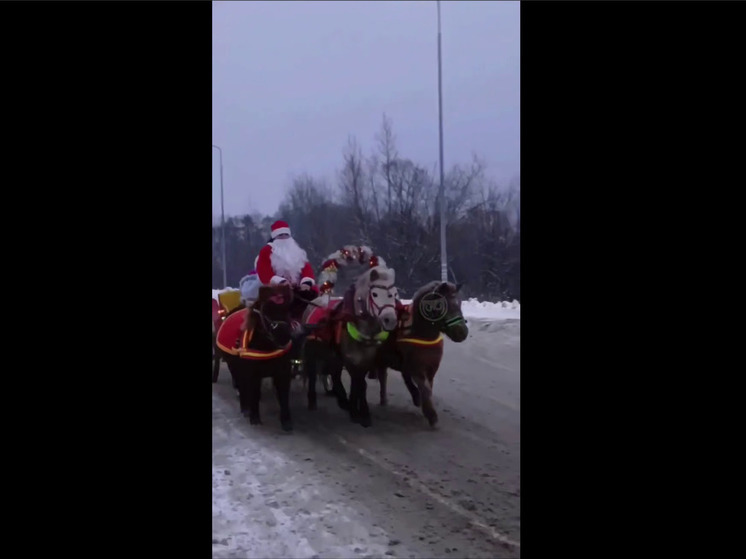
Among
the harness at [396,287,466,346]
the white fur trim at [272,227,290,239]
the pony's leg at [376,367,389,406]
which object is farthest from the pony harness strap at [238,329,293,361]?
the harness at [396,287,466,346]

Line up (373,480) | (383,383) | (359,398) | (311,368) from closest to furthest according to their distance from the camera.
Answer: (373,480) → (359,398) → (311,368) → (383,383)

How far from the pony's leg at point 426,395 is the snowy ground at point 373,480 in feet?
0.37

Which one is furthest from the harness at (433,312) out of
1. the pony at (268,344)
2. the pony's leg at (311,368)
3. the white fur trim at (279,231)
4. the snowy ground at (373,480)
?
the white fur trim at (279,231)

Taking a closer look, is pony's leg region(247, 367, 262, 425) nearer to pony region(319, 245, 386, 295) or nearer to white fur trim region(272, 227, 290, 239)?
pony region(319, 245, 386, 295)

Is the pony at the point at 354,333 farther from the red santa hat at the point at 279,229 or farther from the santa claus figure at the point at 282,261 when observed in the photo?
the red santa hat at the point at 279,229

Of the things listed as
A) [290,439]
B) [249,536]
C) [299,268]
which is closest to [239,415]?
[290,439]

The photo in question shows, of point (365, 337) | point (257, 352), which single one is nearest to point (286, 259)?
point (257, 352)

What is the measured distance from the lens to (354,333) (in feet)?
15.3

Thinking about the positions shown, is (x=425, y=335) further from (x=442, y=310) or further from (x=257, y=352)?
(x=257, y=352)

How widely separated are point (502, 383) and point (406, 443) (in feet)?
6.22

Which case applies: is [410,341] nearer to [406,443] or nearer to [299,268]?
[406,443]

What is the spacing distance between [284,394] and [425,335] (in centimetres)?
129

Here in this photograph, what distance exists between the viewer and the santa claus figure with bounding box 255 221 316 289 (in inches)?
188

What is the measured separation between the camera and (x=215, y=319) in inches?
217
